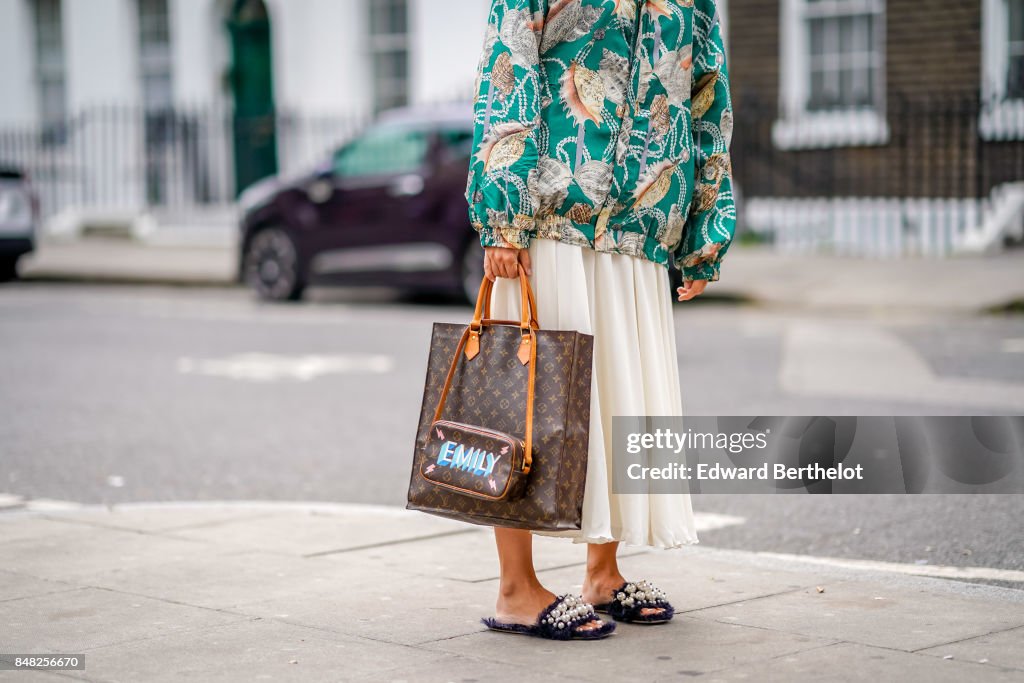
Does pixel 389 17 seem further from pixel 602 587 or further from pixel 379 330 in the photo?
pixel 602 587

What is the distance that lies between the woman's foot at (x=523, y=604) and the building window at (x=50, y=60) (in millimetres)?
22399

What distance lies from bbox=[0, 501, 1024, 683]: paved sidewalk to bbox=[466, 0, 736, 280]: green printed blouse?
1052mm

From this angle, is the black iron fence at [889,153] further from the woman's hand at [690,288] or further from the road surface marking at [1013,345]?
the woman's hand at [690,288]

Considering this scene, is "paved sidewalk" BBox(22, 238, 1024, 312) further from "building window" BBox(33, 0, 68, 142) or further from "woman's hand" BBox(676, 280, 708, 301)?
"woman's hand" BBox(676, 280, 708, 301)

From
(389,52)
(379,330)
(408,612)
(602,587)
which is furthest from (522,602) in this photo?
(389,52)

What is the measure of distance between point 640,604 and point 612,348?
0.71 meters

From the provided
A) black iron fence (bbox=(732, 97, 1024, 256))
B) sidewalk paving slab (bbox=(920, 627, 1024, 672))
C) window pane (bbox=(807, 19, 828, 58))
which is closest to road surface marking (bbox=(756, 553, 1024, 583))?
sidewalk paving slab (bbox=(920, 627, 1024, 672))

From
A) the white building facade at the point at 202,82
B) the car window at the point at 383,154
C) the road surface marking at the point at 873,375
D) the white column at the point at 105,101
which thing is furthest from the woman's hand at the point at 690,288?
the white column at the point at 105,101

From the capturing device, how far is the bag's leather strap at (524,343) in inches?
150

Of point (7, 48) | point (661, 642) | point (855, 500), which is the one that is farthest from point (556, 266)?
point (7, 48)

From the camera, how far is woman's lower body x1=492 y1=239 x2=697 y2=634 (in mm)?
3990

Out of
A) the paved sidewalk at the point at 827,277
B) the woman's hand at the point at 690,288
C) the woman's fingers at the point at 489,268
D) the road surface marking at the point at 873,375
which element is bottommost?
the road surface marking at the point at 873,375

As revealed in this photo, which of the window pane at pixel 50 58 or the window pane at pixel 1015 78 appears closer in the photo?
the window pane at pixel 1015 78

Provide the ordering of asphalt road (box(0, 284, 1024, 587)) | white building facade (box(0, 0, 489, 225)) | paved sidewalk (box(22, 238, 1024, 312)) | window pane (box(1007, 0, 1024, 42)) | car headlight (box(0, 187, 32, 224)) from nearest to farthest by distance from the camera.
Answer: asphalt road (box(0, 284, 1024, 587)) < paved sidewalk (box(22, 238, 1024, 312)) < car headlight (box(0, 187, 32, 224)) < window pane (box(1007, 0, 1024, 42)) < white building facade (box(0, 0, 489, 225))
